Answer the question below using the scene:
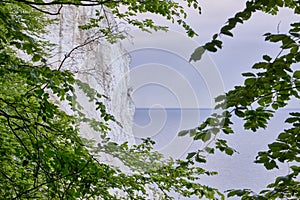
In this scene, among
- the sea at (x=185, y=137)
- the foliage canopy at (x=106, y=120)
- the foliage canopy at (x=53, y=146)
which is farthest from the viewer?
the sea at (x=185, y=137)

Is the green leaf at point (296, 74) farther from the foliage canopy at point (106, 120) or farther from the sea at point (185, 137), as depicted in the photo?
the sea at point (185, 137)

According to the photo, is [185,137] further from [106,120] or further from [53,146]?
[53,146]

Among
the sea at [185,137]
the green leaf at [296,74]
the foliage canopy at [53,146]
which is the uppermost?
the sea at [185,137]

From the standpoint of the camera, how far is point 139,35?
2.22 metres

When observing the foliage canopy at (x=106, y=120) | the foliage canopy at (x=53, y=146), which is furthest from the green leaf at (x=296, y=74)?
the foliage canopy at (x=53, y=146)

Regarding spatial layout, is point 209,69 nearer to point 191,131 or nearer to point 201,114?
point 201,114

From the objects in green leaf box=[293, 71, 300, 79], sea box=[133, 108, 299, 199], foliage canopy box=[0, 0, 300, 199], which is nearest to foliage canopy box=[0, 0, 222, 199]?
foliage canopy box=[0, 0, 300, 199]

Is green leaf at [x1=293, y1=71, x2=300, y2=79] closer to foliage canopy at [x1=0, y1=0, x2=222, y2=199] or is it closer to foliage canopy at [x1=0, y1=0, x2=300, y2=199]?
foliage canopy at [x1=0, y1=0, x2=300, y2=199]

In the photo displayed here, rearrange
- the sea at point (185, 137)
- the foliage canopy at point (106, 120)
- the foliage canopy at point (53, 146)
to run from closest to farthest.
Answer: the foliage canopy at point (106, 120) < the foliage canopy at point (53, 146) < the sea at point (185, 137)

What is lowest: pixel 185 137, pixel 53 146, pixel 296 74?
pixel 296 74

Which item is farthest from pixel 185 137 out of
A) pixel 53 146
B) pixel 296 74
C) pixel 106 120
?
pixel 296 74

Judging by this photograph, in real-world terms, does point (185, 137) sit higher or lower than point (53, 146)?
higher

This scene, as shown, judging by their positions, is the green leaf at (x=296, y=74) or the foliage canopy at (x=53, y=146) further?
the foliage canopy at (x=53, y=146)

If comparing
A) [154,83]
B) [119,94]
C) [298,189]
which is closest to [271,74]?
[298,189]
